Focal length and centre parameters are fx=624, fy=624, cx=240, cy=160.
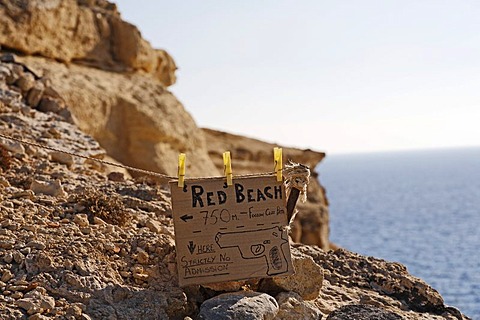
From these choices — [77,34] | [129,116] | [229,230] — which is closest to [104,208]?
[229,230]

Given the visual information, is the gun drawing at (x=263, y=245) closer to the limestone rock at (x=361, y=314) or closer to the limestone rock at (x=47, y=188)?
the limestone rock at (x=361, y=314)

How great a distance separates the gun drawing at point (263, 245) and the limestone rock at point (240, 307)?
0.42 meters

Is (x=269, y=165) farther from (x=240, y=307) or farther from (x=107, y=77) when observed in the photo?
(x=240, y=307)

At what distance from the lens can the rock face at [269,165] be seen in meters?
23.8

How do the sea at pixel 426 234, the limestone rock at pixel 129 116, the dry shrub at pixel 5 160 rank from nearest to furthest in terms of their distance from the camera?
1. the dry shrub at pixel 5 160
2. the limestone rock at pixel 129 116
3. the sea at pixel 426 234

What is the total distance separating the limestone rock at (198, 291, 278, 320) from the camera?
5353 mm

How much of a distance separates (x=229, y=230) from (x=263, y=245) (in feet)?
1.22

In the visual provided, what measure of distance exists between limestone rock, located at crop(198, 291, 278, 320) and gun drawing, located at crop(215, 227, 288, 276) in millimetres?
419

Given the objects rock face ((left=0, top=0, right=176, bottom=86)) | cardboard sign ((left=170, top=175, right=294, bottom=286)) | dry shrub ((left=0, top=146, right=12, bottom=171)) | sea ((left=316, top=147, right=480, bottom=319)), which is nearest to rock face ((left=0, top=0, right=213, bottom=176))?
rock face ((left=0, top=0, right=176, bottom=86))

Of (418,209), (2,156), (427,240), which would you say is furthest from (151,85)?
(418,209)

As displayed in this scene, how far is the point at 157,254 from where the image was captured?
6371 mm

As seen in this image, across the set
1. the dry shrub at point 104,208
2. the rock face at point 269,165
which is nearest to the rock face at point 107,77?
the rock face at point 269,165

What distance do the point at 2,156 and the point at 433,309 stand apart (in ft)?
18.7

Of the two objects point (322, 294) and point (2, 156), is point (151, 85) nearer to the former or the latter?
point (2, 156)
